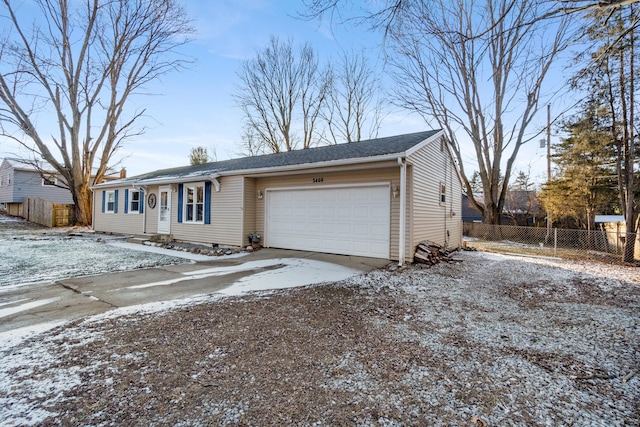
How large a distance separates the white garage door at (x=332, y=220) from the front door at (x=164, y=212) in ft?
15.1

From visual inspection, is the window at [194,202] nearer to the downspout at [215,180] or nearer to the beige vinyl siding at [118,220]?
the downspout at [215,180]

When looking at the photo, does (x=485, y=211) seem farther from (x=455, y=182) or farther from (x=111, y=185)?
(x=111, y=185)

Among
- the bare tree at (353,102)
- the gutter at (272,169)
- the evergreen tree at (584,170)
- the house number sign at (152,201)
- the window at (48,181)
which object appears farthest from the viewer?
the bare tree at (353,102)

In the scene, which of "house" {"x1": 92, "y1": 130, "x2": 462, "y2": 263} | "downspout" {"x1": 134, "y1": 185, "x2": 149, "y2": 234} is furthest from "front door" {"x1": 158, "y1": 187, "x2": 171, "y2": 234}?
"downspout" {"x1": 134, "y1": 185, "x2": 149, "y2": 234}

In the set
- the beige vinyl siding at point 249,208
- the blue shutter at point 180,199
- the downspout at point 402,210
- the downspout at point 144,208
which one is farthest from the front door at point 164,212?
the downspout at point 402,210

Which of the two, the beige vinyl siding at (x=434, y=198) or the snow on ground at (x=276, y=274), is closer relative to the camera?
the snow on ground at (x=276, y=274)

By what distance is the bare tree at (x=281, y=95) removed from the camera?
819 inches

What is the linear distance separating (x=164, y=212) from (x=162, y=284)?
7477mm

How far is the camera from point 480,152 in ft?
56.0

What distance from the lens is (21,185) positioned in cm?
2181

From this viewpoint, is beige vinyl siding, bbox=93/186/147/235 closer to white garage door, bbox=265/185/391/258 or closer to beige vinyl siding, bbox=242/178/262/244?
beige vinyl siding, bbox=242/178/262/244

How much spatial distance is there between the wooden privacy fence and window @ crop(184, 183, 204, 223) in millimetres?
12204

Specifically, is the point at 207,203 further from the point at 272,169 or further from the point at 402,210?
the point at 402,210

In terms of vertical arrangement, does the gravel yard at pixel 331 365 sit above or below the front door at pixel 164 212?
below
